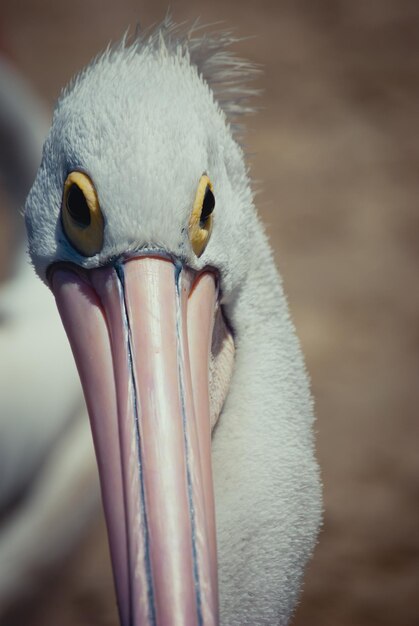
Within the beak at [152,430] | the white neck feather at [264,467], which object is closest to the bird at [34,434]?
the white neck feather at [264,467]

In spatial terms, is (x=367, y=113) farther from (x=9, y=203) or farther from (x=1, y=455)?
(x=1, y=455)

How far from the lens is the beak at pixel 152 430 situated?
3.40 ft

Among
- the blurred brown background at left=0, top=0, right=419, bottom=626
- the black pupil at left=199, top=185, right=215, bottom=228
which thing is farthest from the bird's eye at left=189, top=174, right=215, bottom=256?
the blurred brown background at left=0, top=0, right=419, bottom=626

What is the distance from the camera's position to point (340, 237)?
3.36 m

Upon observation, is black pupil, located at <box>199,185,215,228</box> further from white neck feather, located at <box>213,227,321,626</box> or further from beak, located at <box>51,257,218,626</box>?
white neck feather, located at <box>213,227,321,626</box>

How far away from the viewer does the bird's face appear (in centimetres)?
105

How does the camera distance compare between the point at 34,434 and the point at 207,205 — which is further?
the point at 34,434

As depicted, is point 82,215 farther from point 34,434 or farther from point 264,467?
point 34,434

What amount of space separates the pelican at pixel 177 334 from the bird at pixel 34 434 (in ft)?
2.87

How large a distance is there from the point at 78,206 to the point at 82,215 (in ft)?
0.04

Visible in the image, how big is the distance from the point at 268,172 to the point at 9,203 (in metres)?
1.40

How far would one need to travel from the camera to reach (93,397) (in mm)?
1141

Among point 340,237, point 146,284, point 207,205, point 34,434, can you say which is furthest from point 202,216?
point 340,237

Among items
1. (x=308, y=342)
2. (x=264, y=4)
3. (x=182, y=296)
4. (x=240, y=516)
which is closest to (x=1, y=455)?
(x=240, y=516)
